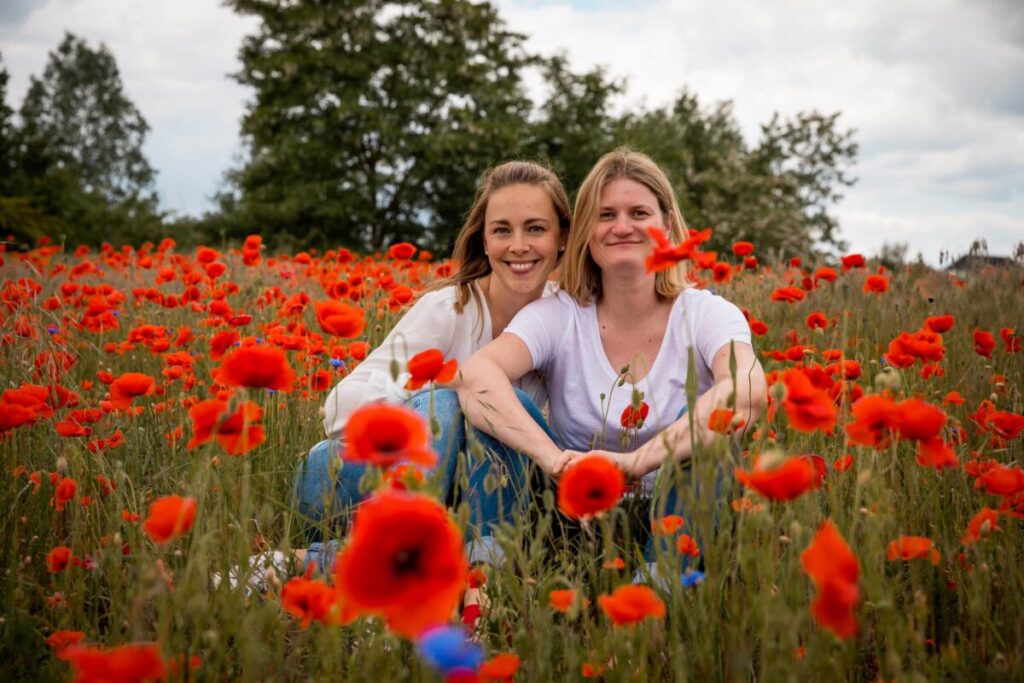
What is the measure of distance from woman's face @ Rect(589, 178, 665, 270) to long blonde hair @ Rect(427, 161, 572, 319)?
32cm

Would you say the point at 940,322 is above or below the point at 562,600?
above

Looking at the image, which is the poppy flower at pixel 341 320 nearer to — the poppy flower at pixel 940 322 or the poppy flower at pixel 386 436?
the poppy flower at pixel 386 436

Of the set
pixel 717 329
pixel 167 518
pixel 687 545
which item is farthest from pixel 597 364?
pixel 167 518

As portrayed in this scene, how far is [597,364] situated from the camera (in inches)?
109

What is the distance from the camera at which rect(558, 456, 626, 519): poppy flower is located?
1.25m

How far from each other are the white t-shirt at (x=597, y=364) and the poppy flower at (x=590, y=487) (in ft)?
4.22

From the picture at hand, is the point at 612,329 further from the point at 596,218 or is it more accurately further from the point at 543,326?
the point at 596,218

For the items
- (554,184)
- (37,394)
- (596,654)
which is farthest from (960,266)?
(37,394)

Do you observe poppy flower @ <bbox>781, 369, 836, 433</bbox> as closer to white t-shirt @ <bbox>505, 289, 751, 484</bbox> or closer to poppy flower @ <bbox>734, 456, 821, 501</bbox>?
poppy flower @ <bbox>734, 456, 821, 501</bbox>

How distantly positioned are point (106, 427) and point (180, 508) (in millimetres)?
1797

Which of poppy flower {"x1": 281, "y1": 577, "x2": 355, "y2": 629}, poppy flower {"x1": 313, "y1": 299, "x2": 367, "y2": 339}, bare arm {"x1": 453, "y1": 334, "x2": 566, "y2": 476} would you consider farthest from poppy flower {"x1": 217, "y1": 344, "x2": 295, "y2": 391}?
bare arm {"x1": 453, "y1": 334, "x2": 566, "y2": 476}

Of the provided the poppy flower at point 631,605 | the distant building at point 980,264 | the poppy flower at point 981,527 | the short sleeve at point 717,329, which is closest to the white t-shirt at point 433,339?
the short sleeve at point 717,329

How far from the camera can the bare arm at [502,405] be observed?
2309 mm

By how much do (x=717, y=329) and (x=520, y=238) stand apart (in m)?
0.87
